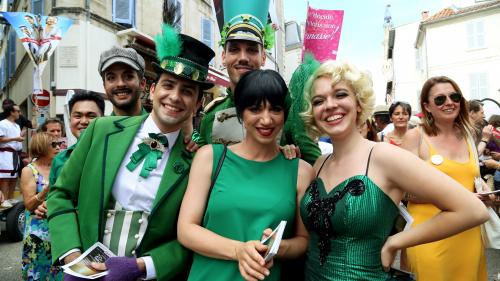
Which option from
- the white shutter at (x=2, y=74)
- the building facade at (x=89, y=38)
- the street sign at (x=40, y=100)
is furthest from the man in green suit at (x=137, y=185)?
the white shutter at (x=2, y=74)

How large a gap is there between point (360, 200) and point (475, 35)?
26261mm

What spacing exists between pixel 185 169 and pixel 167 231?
A: 34 centimetres

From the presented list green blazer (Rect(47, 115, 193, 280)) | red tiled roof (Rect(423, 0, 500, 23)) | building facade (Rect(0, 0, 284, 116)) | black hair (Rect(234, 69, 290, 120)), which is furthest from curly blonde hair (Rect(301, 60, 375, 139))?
red tiled roof (Rect(423, 0, 500, 23))

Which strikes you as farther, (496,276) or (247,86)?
(496,276)

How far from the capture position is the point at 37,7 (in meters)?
12.4

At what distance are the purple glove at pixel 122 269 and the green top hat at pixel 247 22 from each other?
1.61 meters

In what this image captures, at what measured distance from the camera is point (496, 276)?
14.0 feet

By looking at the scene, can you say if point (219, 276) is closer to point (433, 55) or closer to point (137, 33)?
point (137, 33)

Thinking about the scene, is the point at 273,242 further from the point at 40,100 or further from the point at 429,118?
the point at 40,100

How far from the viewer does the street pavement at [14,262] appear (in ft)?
14.7

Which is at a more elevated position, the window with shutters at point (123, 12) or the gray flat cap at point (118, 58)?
the window with shutters at point (123, 12)

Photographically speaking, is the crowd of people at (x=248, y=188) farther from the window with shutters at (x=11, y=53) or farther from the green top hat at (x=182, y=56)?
the window with shutters at (x=11, y=53)

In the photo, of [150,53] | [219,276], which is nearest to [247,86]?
[219,276]

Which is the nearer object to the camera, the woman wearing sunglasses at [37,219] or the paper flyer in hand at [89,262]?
the paper flyer in hand at [89,262]
